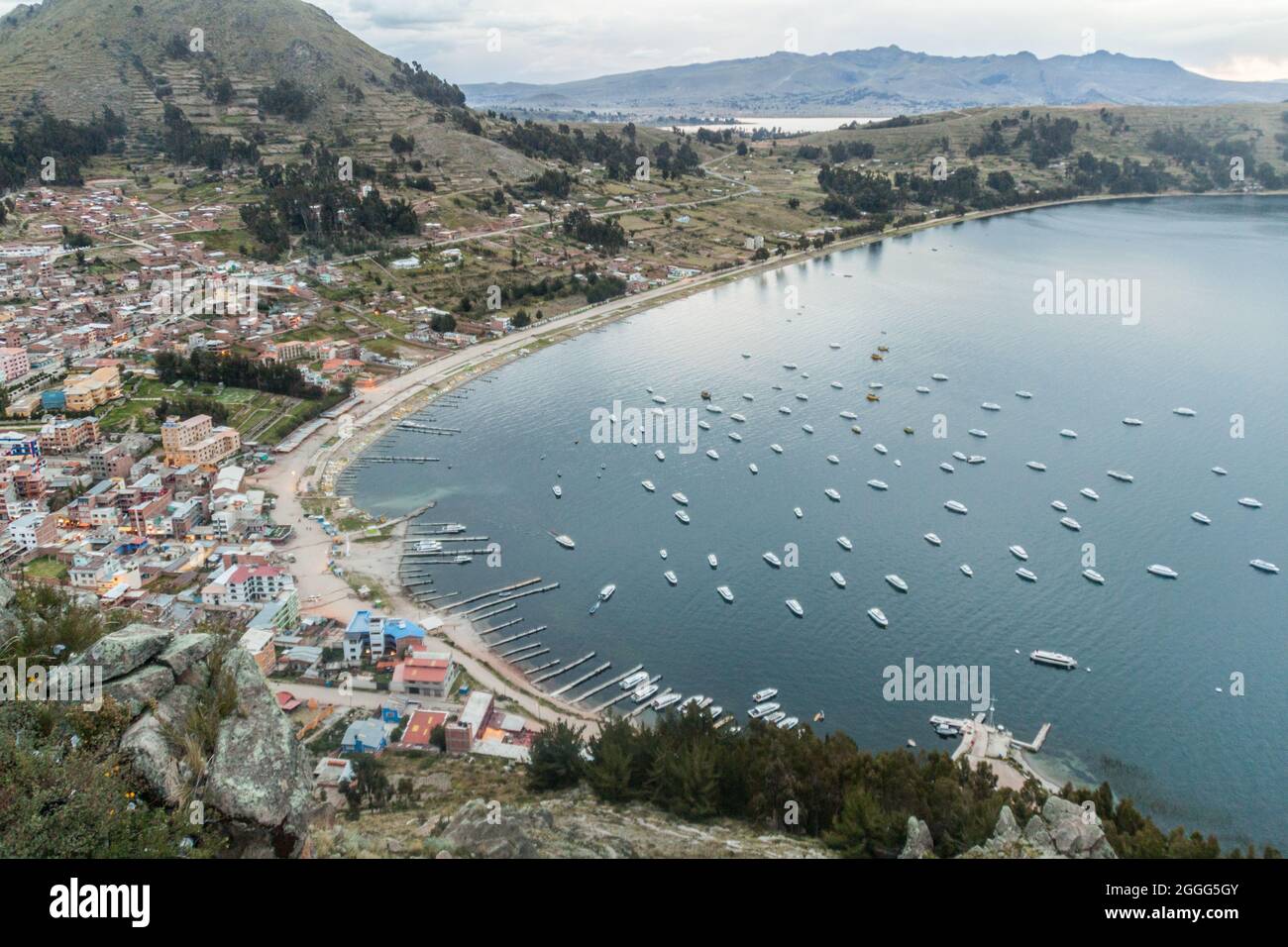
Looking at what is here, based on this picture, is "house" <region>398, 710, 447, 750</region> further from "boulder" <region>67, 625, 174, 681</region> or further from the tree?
"boulder" <region>67, 625, 174, 681</region>

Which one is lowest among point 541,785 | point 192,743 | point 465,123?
point 541,785

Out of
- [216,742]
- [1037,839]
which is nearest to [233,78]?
[216,742]

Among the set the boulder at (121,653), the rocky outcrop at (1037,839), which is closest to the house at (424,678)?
the boulder at (121,653)

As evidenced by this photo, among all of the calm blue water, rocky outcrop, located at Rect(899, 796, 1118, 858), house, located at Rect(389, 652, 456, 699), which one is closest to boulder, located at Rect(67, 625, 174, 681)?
rocky outcrop, located at Rect(899, 796, 1118, 858)

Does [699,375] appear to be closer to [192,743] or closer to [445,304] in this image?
[445,304]

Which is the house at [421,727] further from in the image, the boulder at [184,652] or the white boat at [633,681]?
the boulder at [184,652]

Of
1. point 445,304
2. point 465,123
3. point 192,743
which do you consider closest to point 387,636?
point 192,743
